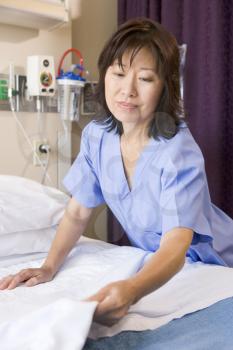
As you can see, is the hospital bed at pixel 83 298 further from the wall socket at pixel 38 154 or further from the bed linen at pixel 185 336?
the wall socket at pixel 38 154

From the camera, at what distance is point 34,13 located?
162 centimetres

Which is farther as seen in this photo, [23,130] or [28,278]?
[23,130]

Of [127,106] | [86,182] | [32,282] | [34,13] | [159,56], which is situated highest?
[34,13]

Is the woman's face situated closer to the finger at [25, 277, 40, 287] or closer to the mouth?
the mouth

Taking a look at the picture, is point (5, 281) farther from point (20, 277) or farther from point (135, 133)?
point (135, 133)

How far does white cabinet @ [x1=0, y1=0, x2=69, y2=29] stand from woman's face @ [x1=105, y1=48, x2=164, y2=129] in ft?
2.05

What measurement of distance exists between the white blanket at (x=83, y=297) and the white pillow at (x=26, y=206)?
0.12 metres

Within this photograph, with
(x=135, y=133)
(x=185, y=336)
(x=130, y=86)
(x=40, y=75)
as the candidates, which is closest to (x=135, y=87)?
(x=130, y=86)

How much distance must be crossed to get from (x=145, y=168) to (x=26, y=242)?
48cm

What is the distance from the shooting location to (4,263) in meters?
1.28

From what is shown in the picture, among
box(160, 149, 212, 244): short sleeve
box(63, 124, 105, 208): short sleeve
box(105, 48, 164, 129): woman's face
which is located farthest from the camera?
box(63, 124, 105, 208): short sleeve

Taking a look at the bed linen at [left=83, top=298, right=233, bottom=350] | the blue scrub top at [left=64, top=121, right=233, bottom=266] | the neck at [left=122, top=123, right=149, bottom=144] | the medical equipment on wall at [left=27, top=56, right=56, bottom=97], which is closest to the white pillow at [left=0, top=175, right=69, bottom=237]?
the blue scrub top at [left=64, top=121, right=233, bottom=266]

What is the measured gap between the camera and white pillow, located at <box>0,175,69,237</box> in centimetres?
129

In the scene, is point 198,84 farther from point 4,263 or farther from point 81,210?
point 4,263
